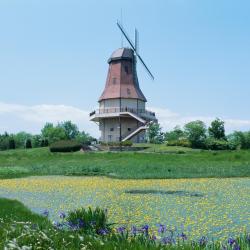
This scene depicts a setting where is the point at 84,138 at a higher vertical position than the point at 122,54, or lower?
lower

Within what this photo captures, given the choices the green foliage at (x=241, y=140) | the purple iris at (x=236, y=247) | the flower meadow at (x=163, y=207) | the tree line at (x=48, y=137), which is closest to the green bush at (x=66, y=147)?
the tree line at (x=48, y=137)

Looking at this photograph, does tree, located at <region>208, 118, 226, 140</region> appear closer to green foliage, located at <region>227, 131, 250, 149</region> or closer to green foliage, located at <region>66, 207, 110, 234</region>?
green foliage, located at <region>227, 131, 250, 149</region>

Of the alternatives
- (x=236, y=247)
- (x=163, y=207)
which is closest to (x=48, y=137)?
(x=163, y=207)

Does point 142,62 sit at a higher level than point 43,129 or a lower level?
higher

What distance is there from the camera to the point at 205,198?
45.8 feet

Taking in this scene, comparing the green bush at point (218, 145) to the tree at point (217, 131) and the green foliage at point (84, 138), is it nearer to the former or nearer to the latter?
the tree at point (217, 131)

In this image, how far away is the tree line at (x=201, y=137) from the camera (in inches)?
2265

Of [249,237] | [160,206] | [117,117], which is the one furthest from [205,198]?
[117,117]

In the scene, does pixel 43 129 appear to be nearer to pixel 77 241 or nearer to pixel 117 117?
pixel 117 117

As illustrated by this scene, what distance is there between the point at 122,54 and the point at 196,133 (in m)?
16.6

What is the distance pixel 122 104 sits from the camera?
63.6m

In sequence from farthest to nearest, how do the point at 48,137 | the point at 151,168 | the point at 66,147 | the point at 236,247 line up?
the point at 48,137
the point at 66,147
the point at 151,168
the point at 236,247

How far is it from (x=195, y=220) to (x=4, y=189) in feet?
36.0

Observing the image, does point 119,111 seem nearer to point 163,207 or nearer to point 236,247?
point 163,207
